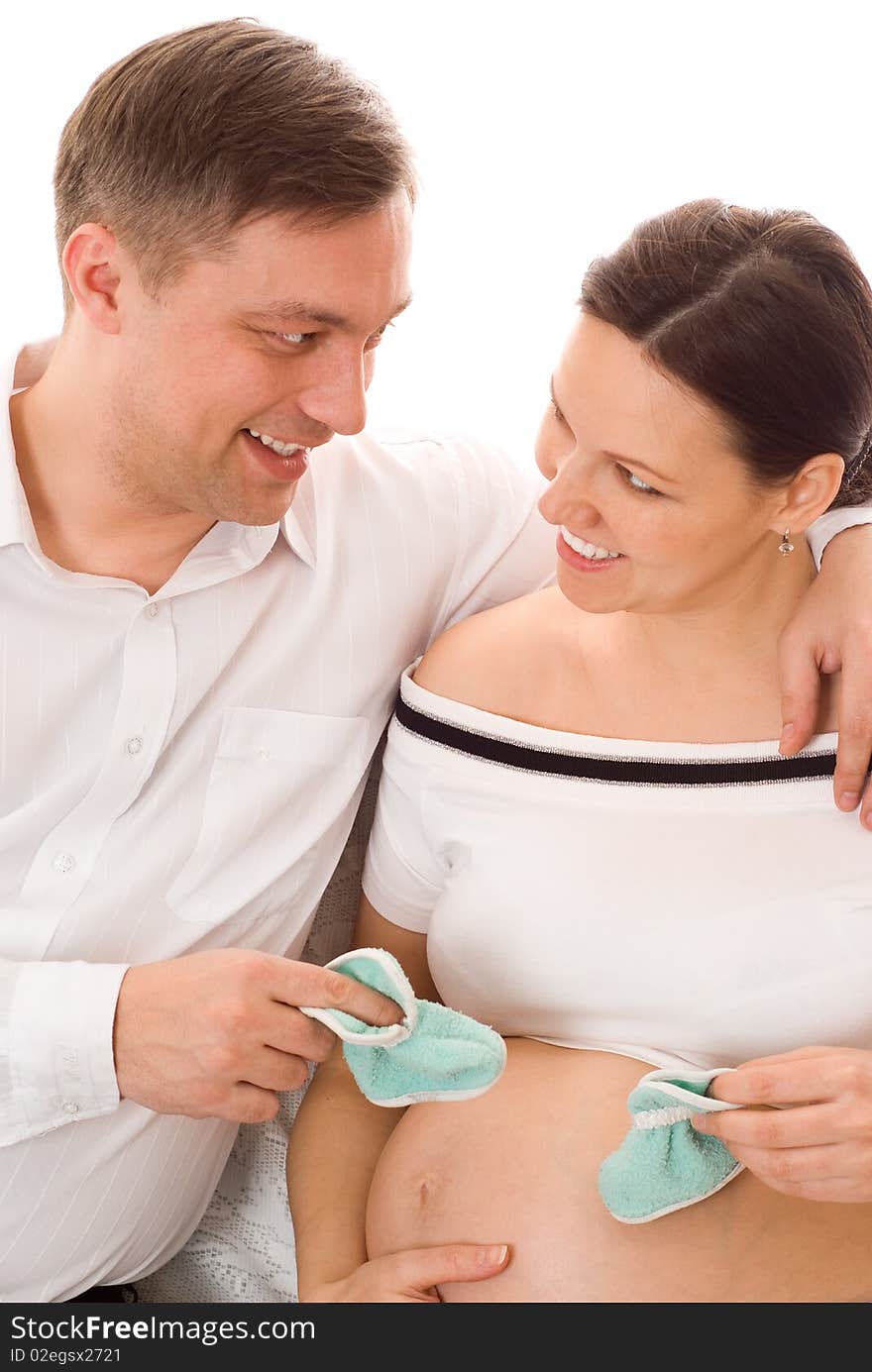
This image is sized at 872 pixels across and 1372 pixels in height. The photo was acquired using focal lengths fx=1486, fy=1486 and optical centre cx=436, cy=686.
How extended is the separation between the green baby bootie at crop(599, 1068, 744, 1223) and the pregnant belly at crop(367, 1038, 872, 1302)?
57 mm

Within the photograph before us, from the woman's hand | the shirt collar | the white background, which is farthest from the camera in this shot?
the white background

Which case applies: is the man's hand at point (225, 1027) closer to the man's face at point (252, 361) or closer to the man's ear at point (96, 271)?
the man's face at point (252, 361)

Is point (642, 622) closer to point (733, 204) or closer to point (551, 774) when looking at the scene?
point (551, 774)

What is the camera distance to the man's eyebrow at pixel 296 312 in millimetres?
1414

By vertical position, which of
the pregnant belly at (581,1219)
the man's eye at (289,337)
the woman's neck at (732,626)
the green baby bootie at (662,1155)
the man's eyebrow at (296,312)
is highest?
the man's eyebrow at (296,312)

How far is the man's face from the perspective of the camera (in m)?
1.41

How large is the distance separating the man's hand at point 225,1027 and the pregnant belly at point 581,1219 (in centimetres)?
20

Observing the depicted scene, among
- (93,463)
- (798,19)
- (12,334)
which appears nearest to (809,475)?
(93,463)

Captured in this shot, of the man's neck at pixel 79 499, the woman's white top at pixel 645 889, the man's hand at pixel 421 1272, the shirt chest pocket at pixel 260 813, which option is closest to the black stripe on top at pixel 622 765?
the woman's white top at pixel 645 889

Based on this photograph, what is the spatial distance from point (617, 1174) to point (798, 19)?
165 centimetres

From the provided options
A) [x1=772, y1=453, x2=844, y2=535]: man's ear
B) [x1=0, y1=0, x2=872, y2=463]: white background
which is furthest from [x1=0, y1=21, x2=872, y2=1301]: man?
[x1=0, y1=0, x2=872, y2=463]: white background

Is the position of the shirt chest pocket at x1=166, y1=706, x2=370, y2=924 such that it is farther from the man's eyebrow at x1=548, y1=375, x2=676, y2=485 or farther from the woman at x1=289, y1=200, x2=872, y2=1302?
the man's eyebrow at x1=548, y1=375, x2=676, y2=485

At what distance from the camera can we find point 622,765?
4.98 feet

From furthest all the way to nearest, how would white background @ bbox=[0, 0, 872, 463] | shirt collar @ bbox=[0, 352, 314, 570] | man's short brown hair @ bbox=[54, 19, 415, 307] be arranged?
1. white background @ bbox=[0, 0, 872, 463]
2. shirt collar @ bbox=[0, 352, 314, 570]
3. man's short brown hair @ bbox=[54, 19, 415, 307]
